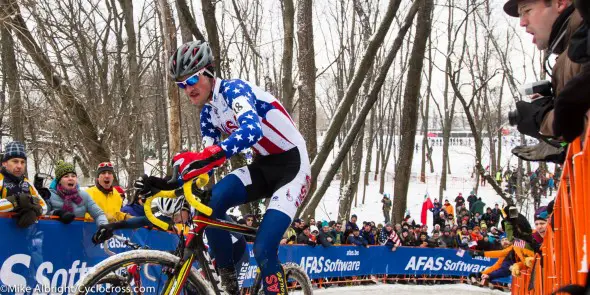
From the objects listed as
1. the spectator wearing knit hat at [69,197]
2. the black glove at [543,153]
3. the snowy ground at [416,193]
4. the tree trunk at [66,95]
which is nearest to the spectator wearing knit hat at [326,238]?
the tree trunk at [66,95]

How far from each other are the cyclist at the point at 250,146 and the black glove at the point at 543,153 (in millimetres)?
1721

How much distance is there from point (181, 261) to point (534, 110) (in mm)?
2430

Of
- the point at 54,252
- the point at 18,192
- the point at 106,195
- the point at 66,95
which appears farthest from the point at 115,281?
the point at 66,95

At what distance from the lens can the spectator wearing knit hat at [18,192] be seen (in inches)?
197

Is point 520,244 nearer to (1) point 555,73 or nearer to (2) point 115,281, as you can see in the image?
(1) point 555,73

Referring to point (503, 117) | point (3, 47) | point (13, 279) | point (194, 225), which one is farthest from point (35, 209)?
point (503, 117)

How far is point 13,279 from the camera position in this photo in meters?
4.84

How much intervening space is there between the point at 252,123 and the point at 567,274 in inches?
85.0

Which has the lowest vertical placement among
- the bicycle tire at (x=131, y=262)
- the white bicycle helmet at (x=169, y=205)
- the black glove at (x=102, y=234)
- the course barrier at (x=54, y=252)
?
the course barrier at (x=54, y=252)

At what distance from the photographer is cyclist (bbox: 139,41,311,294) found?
3.94 metres

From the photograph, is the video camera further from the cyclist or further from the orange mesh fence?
the cyclist

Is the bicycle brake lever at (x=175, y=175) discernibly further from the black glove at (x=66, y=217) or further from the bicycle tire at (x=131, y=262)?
the black glove at (x=66, y=217)

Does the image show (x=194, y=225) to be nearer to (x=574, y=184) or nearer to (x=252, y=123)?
(x=252, y=123)

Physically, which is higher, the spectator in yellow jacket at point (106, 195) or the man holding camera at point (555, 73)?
the man holding camera at point (555, 73)
